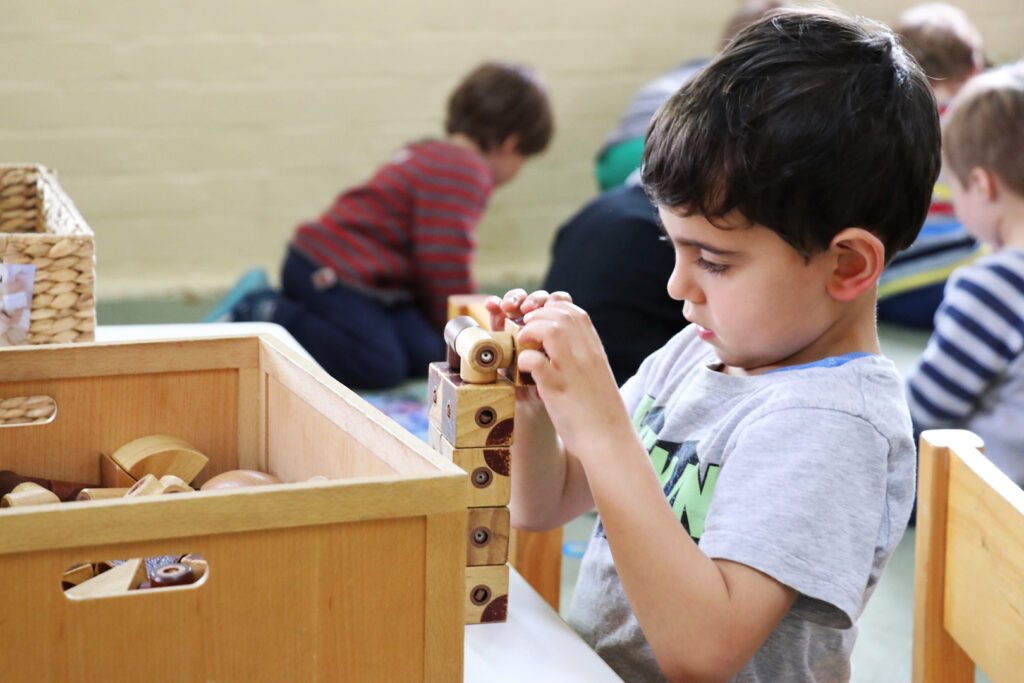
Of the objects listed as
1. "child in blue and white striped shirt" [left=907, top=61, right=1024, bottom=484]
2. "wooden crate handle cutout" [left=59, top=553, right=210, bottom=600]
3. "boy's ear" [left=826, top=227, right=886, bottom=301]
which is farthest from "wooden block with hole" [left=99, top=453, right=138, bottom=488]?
"child in blue and white striped shirt" [left=907, top=61, right=1024, bottom=484]

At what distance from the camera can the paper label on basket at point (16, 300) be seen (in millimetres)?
893

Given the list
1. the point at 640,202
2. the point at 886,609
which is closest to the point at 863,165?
the point at 640,202

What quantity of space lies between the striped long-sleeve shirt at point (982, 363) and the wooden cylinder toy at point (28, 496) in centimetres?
152

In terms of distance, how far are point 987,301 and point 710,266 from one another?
122 cm

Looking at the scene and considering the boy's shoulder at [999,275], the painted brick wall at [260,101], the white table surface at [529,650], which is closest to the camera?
the white table surface at [529,650]

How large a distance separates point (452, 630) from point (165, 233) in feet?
9.75

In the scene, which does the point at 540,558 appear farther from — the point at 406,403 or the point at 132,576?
the point at 406,403

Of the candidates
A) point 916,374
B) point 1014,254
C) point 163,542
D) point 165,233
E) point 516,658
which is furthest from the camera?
point 165,233

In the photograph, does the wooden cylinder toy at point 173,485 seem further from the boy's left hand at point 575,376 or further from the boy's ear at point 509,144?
the boy's ear at point 509,144

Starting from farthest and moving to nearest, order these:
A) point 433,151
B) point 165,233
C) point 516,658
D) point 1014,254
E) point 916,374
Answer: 1. point 165,233
2. point 433,151
3. point 916,374
4. point 1014,254
5. point 516,658

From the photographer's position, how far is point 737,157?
0.74m

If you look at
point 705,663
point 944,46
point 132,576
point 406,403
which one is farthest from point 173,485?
point 944,46

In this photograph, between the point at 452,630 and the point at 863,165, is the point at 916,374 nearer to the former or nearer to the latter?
the point at 863,165

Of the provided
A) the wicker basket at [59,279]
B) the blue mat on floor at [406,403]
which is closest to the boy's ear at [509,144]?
the blue mat on floor at [406,403]
